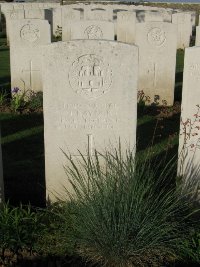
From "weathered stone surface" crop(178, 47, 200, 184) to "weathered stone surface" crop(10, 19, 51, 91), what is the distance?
4.16 meters

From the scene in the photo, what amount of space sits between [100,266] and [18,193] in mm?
1785

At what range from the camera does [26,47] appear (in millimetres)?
8875

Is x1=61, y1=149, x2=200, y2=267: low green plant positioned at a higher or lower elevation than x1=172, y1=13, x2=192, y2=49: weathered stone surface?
lower

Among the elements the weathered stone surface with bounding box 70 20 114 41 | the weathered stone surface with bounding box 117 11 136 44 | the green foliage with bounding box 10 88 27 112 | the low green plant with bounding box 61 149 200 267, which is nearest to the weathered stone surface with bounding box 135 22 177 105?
the weathered stone surface with bounding box 70 20 114 41

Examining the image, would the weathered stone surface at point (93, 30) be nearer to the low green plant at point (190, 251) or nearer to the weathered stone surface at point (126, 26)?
the low green plant at point (190, 251)

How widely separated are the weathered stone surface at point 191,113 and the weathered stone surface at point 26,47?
416cm

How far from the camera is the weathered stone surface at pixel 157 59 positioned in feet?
29.3

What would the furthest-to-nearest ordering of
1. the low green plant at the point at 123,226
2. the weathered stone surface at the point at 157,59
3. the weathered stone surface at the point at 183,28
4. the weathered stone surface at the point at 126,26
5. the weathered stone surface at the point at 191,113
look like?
→ the weathered stone surface at the point at 183,28 → the weathered stone surface at the point at 126,26 → the weathered stone surface at the point at 157,59 → the weathered stone surface at the point at 191,113 → the low green plant at the point at 123,226

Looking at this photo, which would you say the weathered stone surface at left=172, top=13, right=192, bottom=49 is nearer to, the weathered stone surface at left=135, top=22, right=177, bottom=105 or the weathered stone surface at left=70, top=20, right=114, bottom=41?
the weathered stone surface at left=70, top=20, right=114, bottom=41

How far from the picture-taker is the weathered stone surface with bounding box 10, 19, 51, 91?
8750 millimetres

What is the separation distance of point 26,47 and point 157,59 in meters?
2.46

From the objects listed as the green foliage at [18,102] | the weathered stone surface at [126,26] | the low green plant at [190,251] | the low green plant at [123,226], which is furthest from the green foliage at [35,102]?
the weathered stone surface at [126,26]

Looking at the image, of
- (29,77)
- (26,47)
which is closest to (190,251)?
(26,47)

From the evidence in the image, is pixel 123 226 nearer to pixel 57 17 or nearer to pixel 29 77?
pixel 29 77
